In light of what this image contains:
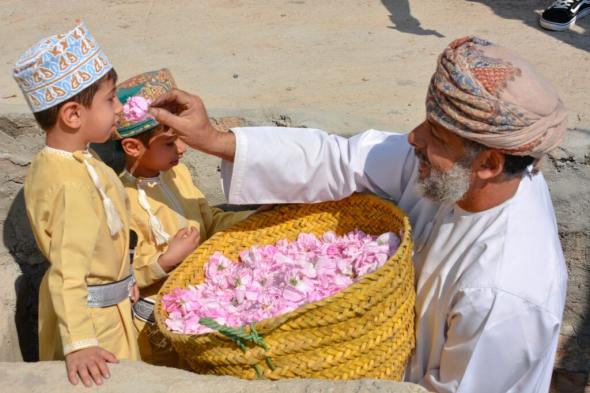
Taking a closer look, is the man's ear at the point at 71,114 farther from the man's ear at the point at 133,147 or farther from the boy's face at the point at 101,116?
the man's ear at the point at 133,147

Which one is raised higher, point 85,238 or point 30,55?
point 30,55

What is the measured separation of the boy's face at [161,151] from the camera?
3074 millimetres

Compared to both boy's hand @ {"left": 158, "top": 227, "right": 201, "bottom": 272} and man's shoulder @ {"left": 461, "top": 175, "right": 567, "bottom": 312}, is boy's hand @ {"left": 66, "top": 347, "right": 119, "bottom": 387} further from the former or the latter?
man's shoulder @ {"left": 461, "top": 175, "right": 567, "bottom": 312}

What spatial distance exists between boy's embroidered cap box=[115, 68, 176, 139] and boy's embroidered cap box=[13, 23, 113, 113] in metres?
0.35

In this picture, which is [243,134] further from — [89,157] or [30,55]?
[30,55]

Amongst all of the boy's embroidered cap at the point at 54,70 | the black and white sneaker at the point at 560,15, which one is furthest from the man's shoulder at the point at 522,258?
the black and white sneaker at the point at 560,15

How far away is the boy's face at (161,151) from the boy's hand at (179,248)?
298mm

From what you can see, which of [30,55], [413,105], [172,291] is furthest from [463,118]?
[413,105]

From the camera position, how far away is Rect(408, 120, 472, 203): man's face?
2479 mm

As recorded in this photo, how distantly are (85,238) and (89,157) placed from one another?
13.2 inches

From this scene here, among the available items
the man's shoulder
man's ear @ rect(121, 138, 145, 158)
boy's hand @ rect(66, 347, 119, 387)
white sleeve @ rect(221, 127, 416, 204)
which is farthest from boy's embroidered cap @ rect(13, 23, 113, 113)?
the man's shoulder

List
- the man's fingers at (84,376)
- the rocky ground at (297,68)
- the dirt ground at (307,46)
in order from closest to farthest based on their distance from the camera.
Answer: the man's fingers at (84,376) < the rocky ground at (297,68) < the dirt ground at (307,46)

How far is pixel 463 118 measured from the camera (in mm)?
2346

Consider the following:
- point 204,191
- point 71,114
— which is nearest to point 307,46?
point 204,191
